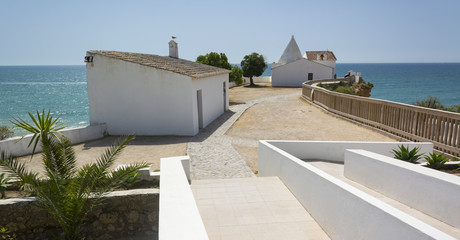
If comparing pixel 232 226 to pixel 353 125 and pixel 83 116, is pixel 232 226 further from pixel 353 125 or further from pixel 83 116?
pixel 83 116

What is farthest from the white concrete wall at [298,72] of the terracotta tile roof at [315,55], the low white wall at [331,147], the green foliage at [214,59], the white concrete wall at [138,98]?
the low white wall at [331,147]

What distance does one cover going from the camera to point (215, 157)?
11.3 meters

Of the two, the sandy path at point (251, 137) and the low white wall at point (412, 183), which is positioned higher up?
the low white wall at point (412, 183)

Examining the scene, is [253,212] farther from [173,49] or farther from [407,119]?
[173,49]

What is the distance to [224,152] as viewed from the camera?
11977 mm

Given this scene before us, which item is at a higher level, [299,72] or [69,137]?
[299,72]

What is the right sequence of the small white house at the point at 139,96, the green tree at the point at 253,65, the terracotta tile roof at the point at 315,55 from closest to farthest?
the small white house at the point at 139,96 → the green tree at the point at 253,65 → the terracotta tile roof at the point at 315,55

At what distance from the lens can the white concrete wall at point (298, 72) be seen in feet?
144

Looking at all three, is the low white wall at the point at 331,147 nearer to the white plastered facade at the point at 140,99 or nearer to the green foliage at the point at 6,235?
the green foliage at the point at 6,235

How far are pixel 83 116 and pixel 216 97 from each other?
107 feet

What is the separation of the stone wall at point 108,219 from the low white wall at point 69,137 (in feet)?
20.7

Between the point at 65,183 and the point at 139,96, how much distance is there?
30.0 ft

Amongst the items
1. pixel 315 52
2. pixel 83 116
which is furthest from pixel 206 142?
pixel 315 52

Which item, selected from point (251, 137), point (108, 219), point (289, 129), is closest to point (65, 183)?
point (108, 219)
